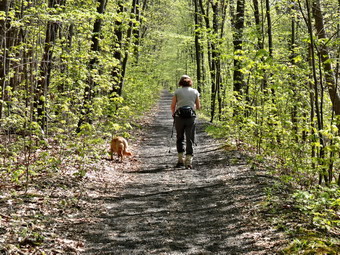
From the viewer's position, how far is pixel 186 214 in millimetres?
5430

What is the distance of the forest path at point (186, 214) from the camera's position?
424 centimetres

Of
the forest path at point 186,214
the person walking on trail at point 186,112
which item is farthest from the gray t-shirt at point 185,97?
the forest path at point 186,214

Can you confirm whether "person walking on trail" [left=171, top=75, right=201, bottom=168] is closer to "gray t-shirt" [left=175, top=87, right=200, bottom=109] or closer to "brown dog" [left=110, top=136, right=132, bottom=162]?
"gray t-shirt" [left=175, top=87, right=200, bottom=109]

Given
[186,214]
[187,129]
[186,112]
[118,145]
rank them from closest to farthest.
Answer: [186,214], [186,112], [187,129], [118,145]

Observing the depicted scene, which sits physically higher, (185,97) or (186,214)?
(185,97)

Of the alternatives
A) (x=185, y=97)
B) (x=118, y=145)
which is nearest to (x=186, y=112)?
(x=185, y=97)

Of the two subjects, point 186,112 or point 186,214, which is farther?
point 186,112

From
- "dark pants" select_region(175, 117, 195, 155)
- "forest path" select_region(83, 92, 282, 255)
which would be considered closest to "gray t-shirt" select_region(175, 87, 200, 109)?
"dark pants" select_region(175, 117, 195, 155)

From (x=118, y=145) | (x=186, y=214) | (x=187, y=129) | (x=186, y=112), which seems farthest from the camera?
(x=118, y=145)

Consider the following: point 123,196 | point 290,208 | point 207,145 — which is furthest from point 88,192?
point 207,145

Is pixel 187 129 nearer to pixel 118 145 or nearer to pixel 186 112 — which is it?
pixel 186 112

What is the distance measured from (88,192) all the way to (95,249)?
2.48 meters

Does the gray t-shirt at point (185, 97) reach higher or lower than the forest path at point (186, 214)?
higher

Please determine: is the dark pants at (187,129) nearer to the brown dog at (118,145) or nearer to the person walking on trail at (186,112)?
the person walking on trail at (186,112)
